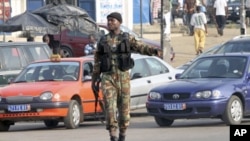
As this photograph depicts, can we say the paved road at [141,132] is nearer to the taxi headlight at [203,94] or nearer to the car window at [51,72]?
the taxi headlight at [203,94]

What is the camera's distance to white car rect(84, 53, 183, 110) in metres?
21.1

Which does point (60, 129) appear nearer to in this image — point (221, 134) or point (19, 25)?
point (221, 134)

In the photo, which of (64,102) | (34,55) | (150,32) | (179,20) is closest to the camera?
(64,102)

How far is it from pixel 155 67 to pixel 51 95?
4.27 metres

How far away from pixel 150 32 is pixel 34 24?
12453 mm

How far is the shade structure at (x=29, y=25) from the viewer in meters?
30.9

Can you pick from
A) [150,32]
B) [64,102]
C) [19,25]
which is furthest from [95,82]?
[150,32]

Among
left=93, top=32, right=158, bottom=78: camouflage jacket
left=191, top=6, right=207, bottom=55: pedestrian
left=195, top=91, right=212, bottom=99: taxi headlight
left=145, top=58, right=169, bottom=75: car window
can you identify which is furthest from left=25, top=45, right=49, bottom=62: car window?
left=191, top=6, right=207, bottom=55: pedestrian

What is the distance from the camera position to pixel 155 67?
880 inches

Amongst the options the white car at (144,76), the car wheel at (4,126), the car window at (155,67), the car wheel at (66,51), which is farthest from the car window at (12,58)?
the car wheel at (66,51)

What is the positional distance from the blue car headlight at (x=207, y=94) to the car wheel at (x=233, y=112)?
282mm

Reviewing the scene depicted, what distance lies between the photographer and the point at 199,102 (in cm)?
1747

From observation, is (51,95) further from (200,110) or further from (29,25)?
(29,25)

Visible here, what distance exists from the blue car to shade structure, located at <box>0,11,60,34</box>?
13051 millimetres
